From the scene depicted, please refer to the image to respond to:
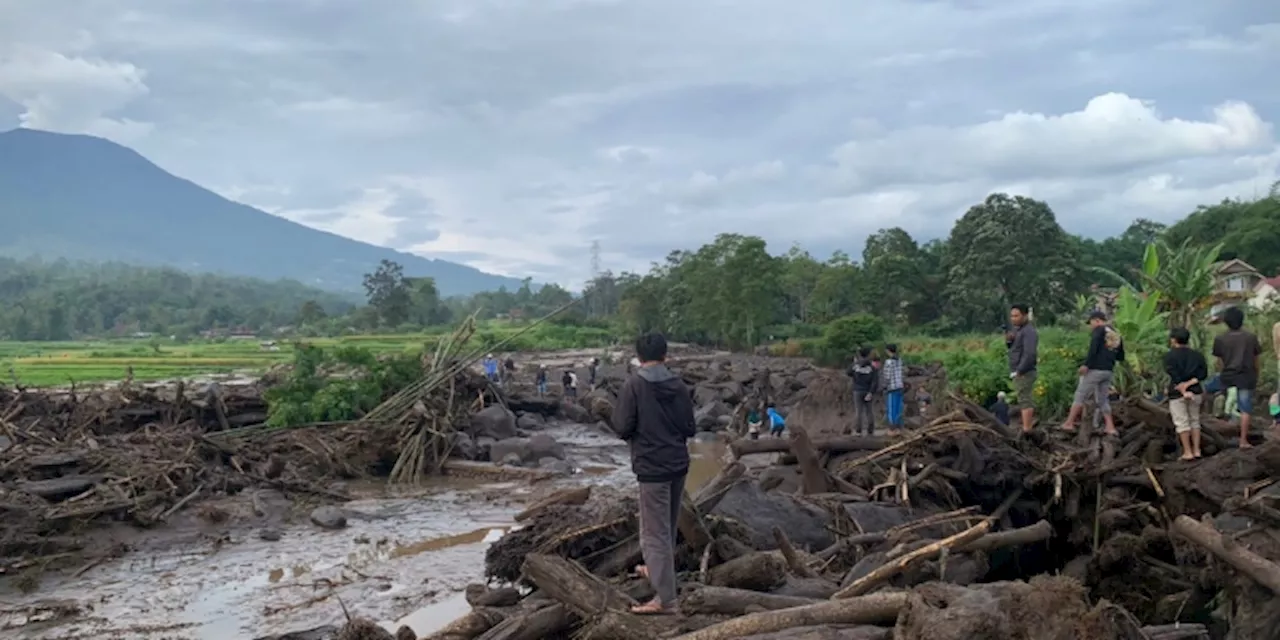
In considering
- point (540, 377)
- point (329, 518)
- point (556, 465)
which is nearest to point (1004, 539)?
point (329, 518)

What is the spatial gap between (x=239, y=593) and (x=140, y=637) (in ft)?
6.35

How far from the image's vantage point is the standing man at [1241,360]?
34.4 feet

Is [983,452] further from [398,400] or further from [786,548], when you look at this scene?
[398,400]

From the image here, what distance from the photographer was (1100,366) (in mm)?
11508

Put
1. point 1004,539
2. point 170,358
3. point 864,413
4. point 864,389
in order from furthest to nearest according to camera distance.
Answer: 1. point 170,358
2. point 864,389
3. point 864,413
4. point 1004,539

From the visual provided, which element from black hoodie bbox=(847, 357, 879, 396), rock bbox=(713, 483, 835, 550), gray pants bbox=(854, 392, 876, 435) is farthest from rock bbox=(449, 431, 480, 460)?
rock bbox=(713, 483, 835, 550)

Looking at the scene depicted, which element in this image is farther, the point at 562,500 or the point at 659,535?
the point at 562,500

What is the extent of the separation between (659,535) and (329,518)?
11.7 metres

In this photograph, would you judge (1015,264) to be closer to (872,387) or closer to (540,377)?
(540,377)

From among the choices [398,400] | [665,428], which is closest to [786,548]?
[665,428]

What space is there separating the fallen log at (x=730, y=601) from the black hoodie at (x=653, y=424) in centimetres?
79

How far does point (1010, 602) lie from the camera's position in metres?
4.96

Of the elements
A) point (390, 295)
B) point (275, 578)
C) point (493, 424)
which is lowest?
point (275, 578)

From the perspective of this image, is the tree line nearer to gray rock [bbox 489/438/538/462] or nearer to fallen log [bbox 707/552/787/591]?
gray rock [bbox 489/438/538/462]
